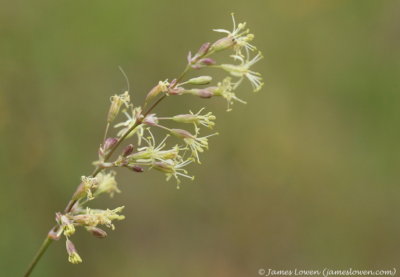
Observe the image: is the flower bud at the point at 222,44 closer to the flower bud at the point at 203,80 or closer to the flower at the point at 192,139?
the flower bud at the point at 203,80

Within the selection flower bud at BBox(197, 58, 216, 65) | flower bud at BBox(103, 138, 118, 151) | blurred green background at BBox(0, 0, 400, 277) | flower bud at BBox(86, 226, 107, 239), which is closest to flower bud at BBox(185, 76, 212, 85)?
flower bud at BBox(197, 58, 216, 65)

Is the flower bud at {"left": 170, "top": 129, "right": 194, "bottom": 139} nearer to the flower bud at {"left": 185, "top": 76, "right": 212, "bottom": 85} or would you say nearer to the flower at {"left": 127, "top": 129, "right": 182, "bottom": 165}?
the flower at {"left": 127, "top": 129, "right": 182, "bottom": 165}

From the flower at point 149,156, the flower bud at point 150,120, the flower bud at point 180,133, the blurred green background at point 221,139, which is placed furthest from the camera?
the blurred green background at point 221,139

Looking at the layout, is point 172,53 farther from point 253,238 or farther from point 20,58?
point 253,238

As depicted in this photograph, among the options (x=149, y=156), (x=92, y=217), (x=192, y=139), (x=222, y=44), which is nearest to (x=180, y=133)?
(x=192, y=139)

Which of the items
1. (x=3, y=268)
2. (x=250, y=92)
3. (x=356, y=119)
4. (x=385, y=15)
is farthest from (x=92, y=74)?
(x=385, y=15)

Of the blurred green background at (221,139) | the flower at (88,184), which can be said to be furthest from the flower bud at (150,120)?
the blurred green background at (221,139)

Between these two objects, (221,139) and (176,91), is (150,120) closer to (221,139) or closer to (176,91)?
(176,91)

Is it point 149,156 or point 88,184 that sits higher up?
point 149,156
